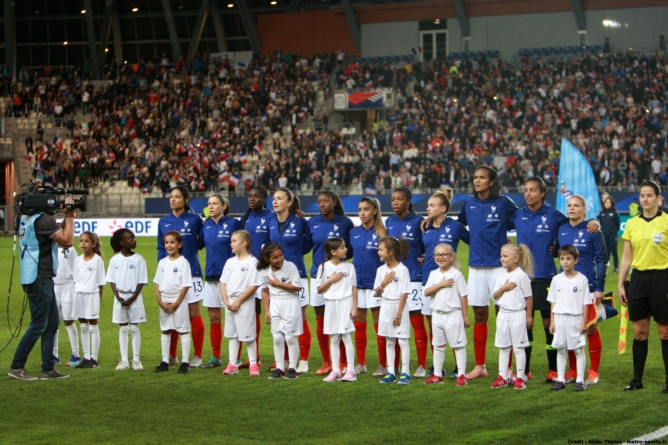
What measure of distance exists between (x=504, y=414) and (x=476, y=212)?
2.59 metres

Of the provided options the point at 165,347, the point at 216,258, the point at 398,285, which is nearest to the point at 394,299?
the point at 398,285

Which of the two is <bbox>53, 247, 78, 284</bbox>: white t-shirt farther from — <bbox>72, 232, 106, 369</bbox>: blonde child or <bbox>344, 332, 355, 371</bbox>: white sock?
<bbox>344, 332, 355, 371</bbox>: white sock

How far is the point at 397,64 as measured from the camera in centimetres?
4166

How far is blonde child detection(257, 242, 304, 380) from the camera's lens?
942 cm

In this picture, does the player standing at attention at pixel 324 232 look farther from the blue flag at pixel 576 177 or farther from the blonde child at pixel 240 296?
the blue flag at pixel 576 177

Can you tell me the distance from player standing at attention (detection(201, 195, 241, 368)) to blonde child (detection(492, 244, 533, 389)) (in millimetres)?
3192

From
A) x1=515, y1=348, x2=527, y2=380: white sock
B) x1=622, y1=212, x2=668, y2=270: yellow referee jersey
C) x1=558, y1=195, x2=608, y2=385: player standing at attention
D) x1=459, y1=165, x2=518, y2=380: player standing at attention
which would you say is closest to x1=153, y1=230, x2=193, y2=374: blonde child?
x1=459, y1=165, x2=518, y2=380: player standing at attention

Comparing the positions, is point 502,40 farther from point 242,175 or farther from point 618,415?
point 618,415

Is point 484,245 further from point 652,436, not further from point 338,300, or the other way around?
point 652,436

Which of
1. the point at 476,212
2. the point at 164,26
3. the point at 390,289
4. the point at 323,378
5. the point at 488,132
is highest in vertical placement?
the point at 164,26

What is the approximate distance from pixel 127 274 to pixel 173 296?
0.61 metres

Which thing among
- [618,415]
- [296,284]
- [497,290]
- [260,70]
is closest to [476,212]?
[497,290]

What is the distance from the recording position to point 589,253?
8.87 m

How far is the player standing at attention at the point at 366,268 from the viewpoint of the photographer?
962cm
